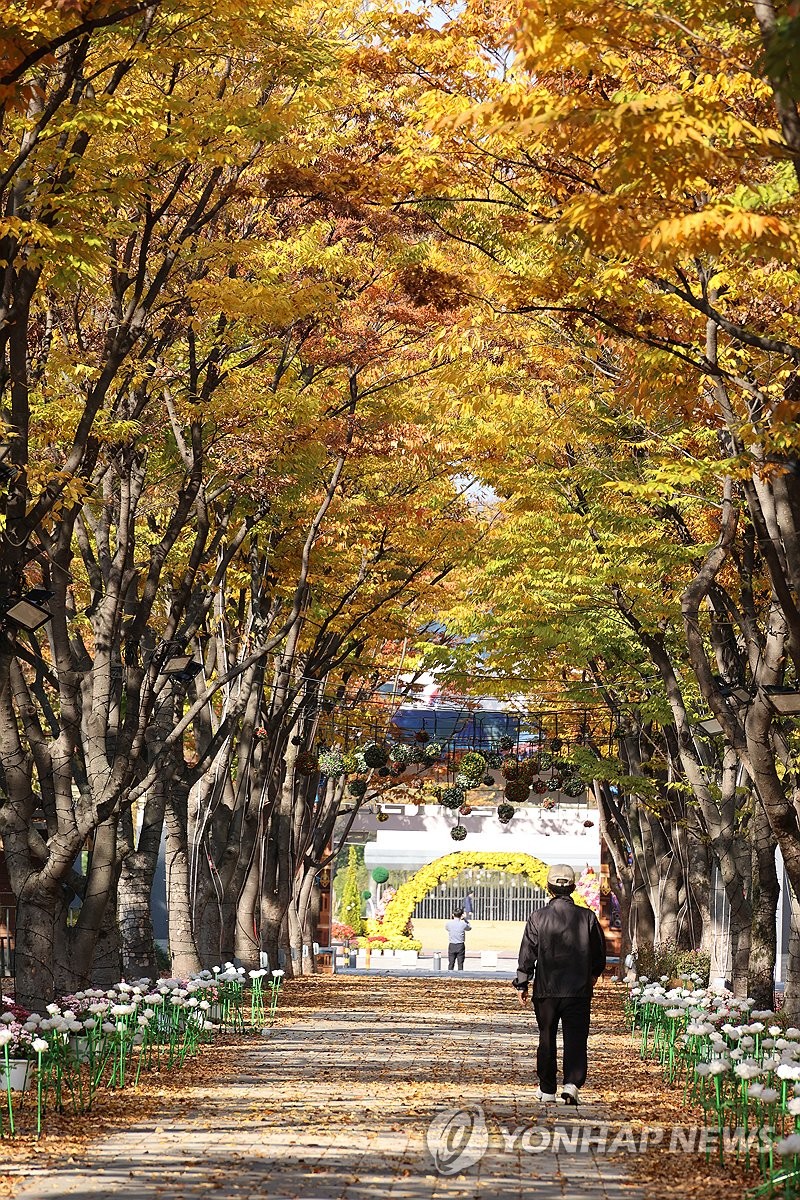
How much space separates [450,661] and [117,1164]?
17.9 m

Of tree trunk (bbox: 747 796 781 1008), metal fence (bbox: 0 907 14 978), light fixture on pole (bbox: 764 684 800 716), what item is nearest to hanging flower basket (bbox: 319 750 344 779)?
metal fence (bbox: 0 907 14 978)

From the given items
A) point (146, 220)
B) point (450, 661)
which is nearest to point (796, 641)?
point (146, 220)

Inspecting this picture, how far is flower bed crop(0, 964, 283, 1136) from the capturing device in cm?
1087

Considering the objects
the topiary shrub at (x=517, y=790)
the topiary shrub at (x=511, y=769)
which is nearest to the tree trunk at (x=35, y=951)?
the topiary shrub at (x=511, y=769)

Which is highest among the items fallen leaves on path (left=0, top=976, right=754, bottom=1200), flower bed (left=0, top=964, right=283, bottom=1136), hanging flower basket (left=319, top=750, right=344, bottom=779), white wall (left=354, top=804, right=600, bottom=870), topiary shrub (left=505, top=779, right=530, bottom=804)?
hanging flower basket (left=319, top=750, right=344, bottom=779)

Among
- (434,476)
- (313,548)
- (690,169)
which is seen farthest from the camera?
(434,476)

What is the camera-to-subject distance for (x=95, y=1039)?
1225 cm

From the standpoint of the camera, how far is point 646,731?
28.0 m

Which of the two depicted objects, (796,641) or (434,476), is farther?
(434,476)

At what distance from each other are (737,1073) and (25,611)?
256 inches

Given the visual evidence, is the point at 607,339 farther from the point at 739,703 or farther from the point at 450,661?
the point at 450,661

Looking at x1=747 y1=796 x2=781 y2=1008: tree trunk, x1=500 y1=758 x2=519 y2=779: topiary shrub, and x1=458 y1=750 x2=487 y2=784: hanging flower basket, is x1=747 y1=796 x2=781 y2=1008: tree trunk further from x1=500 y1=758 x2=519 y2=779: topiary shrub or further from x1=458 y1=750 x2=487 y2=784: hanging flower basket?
x1=458 y1=750 x2=487 y2=784: hanging flower basket

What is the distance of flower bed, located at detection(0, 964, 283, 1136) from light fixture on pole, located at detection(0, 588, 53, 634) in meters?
2.88

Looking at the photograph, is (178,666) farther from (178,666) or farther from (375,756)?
(375,756)
